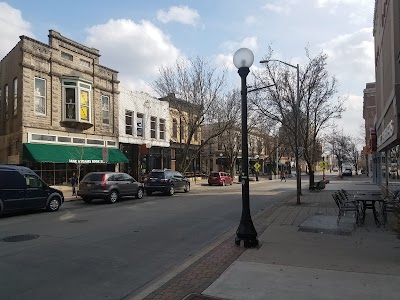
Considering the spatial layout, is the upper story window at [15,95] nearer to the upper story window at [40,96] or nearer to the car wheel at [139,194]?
the upper story window at [40,96]

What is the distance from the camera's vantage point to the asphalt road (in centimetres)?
592

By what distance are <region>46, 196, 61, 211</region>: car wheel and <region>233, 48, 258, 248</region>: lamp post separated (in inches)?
404

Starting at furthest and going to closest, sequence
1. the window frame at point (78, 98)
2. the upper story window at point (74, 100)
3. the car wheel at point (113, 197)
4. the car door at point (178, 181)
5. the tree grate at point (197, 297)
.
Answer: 1. the upper story window at point (74, 100)
2. the window frame at point (78, 98)
3. the car door at point (178, 181)
4. the car wheel at point (113, 197)
5. the tree grate at point (197, 297)

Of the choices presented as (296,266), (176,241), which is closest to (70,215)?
(176,241)

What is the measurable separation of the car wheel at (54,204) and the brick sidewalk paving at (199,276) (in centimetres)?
992

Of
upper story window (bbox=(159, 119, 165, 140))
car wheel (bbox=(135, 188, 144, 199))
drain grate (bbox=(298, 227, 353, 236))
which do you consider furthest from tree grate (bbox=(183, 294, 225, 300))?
upper story window (bbox=(159, 119, 165, 140))

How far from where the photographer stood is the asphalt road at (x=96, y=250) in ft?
19.4

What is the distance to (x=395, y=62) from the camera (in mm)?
13180

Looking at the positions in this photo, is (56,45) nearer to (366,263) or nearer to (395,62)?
(395,62)

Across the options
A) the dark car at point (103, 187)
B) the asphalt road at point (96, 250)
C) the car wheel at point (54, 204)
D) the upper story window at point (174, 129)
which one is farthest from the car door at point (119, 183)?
the upper story window at point (174, 129)

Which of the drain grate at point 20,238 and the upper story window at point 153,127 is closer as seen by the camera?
the drain grate at point 20,238

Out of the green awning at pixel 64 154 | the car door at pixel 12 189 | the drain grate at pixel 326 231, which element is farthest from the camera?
the green awning at pixel 64 154

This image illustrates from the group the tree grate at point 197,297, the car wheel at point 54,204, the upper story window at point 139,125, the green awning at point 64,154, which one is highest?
the upper story window at point 139,125

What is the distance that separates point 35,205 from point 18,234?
207 inches
